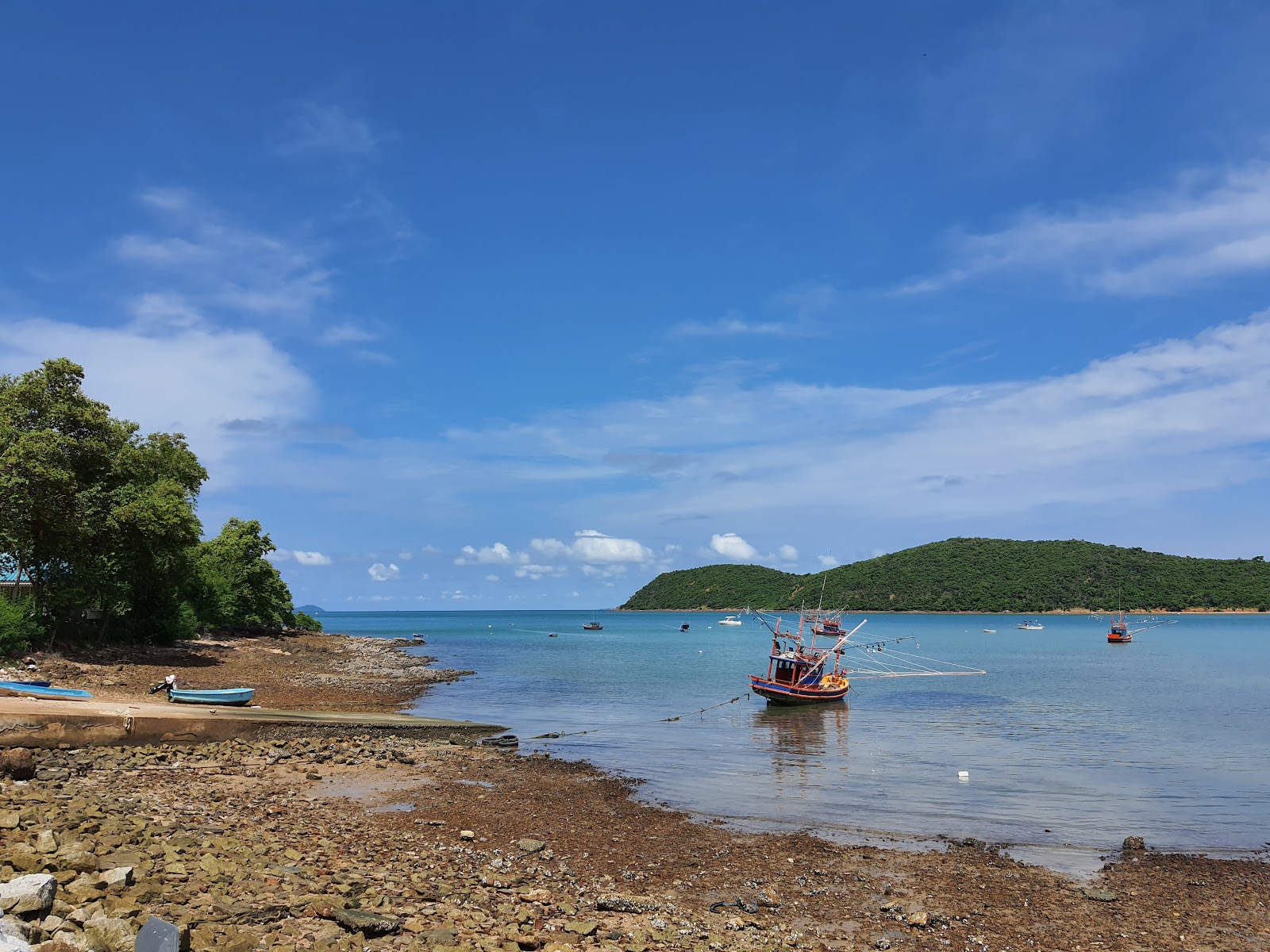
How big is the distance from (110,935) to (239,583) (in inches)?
2908

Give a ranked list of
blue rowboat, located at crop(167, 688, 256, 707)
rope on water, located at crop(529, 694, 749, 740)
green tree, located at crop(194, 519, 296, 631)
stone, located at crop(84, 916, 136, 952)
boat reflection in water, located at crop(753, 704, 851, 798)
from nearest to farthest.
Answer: stone, located at crop(84, 916, 136, 952) < boat reflection in water, located at crop(753, 704, 851, 798) < blue rowboat, located at crop(167, 688, 256, 707) < rope on water, located at crop(529, 694, 749, 740) < green tree, located at crop(194, 519, 296, 631)

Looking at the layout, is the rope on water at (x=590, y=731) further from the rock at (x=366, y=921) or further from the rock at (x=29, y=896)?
the rock at (x=29, y=896)

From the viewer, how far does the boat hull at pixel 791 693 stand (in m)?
44.3

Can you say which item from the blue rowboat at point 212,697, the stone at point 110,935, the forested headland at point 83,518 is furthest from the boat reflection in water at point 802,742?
the forested headland at point 83,518

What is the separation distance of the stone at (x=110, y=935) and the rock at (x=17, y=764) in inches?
429

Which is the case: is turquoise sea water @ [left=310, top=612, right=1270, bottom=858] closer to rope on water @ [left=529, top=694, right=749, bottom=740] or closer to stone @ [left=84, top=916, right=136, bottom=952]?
rope on water @ [left=529, top=694, right=749, bottom=740]

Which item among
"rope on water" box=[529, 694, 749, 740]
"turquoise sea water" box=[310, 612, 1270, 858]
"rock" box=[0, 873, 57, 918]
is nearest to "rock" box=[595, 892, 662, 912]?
"turquoise sea water" box=[310, 612, 1270, 858]

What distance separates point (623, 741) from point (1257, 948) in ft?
72.7

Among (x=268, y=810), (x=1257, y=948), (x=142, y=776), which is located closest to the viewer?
(x=1257, y=948)

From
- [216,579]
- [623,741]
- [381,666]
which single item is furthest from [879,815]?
[216,579]

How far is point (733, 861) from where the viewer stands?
1652 cm

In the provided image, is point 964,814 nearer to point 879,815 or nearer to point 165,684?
point 879,815

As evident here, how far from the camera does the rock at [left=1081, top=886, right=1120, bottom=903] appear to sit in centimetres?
1463

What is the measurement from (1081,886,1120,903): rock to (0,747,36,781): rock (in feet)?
68.7
